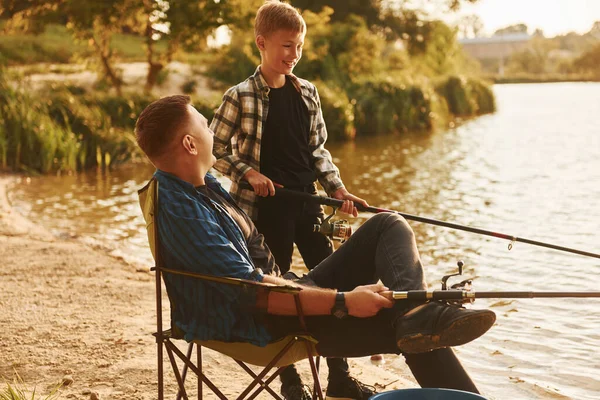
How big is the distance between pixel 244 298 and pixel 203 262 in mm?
172

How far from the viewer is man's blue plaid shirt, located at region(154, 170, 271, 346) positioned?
2.67 m

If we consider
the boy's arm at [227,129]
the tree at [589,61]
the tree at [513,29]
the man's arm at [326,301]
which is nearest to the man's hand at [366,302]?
the man's arm at [326,301]

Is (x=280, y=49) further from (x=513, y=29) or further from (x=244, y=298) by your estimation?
(x=513, y=29)

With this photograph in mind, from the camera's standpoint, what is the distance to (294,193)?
11.8 ft

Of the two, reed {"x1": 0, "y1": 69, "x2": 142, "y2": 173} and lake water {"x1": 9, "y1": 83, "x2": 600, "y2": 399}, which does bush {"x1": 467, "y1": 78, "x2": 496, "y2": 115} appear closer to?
lake water {"x1": 9, "y1": 83, "x2": 600, "y2": 399}

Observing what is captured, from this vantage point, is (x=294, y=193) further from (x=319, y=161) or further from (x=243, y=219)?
(x=243, y=219)

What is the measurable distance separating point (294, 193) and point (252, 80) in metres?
0.55

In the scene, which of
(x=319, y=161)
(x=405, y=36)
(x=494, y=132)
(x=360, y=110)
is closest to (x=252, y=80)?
(x=319, y=161)

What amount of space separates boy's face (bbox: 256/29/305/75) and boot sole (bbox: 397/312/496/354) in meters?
1.53


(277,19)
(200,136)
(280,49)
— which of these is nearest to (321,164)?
(280,49)

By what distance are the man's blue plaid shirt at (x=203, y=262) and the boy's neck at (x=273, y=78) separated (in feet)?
3.61

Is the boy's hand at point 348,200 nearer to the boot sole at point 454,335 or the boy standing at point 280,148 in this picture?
the boy standing at point 280,148

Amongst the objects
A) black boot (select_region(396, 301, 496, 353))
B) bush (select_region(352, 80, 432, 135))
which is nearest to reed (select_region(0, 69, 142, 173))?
bush (select_region(352, 80, 432, 135))

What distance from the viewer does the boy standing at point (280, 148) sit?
365cm
